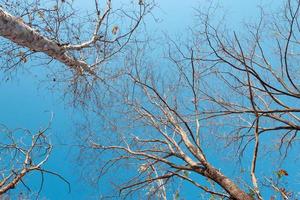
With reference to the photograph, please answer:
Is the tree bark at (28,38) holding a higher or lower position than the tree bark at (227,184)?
higher

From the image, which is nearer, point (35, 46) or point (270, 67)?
point (35, 46)

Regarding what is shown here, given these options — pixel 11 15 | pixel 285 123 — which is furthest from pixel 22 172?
pixel 285 123

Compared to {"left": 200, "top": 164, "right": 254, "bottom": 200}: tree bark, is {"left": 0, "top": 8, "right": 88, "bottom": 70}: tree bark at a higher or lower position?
higher

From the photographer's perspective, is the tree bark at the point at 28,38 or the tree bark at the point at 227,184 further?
the tree bark at the point at 28,38

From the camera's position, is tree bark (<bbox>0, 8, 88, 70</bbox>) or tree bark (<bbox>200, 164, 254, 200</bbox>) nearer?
tree bark (<bbox>200, 164, 254, 200</bbox>)

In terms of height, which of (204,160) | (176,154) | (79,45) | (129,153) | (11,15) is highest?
(79,45)

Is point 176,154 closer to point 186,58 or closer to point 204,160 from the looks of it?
point 204,160

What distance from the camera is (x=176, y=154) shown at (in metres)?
6.18

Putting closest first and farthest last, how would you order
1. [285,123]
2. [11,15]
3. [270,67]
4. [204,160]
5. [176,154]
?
[11,15]
[204,160]
[176,154]
[285,123]
[270,67]

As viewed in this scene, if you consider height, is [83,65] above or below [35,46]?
above

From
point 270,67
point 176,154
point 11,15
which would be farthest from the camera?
point 270,67

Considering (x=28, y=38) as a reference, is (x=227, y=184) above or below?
below

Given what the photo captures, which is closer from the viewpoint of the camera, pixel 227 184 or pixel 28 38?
pixel 227 184

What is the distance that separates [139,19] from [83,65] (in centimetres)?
139
